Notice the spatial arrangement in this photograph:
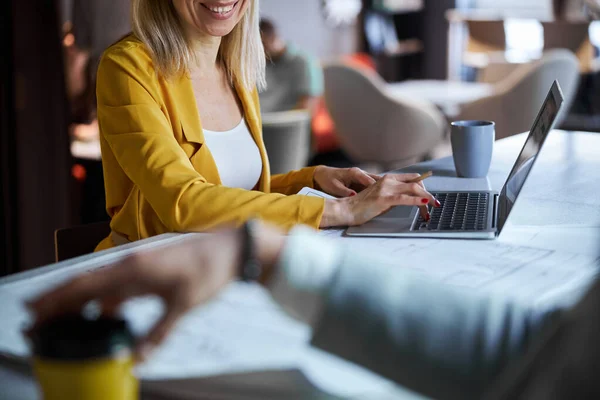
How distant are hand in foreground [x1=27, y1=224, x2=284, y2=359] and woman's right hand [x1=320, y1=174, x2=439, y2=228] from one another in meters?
0.66

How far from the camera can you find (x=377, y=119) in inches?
202

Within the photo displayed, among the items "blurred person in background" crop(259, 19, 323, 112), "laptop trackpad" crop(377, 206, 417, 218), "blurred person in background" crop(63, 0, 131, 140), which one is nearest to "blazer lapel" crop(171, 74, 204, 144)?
"laptop trackpad" crop(377, 206, 417, 218)

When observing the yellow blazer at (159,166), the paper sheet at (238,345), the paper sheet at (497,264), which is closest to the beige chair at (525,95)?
the yellow blazer at (159,166)

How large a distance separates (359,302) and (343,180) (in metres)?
0.96

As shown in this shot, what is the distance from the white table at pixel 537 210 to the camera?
0.81 meters

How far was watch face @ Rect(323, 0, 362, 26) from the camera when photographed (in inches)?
292

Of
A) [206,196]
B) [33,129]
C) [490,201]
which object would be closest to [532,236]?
[490,201]

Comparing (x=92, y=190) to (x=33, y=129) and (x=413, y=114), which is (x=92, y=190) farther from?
(x=413, y=114)

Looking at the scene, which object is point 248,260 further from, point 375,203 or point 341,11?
point 341,11

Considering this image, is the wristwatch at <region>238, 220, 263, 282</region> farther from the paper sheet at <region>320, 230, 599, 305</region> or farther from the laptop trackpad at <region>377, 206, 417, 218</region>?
the laptop trackpad at <region>377, 206, 417, 218</region>

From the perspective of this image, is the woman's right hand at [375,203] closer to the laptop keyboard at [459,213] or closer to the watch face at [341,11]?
the laptop keyboard at [459,213]

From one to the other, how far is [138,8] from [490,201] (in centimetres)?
88

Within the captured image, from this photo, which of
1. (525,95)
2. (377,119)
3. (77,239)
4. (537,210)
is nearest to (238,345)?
(537,210)

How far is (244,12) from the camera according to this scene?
1.86 m
